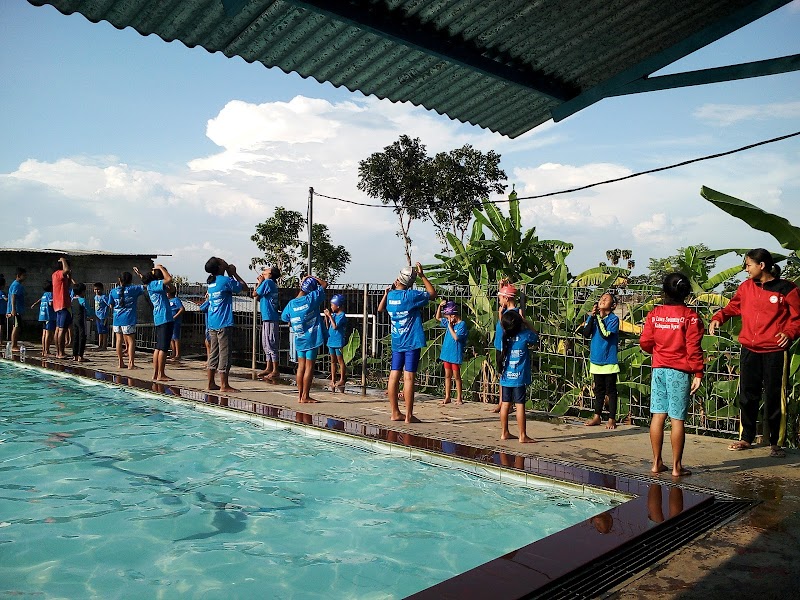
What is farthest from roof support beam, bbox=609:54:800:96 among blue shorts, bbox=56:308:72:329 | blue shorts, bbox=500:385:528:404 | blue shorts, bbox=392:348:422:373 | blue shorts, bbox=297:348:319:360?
blue shorts, bbox=56:308:72:329

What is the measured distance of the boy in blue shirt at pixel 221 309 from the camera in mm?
11211

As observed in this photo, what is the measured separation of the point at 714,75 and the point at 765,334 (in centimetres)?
431

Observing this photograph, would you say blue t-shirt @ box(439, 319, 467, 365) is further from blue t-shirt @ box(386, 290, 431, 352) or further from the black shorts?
the black shorts

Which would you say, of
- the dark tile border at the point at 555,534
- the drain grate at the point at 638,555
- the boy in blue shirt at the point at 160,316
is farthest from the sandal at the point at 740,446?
the boy in blue shirt at the point at 160,316

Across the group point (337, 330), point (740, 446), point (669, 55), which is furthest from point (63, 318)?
point (669, 55)

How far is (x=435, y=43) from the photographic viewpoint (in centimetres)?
413

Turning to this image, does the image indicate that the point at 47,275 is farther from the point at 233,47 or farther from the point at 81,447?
the point at 233,47

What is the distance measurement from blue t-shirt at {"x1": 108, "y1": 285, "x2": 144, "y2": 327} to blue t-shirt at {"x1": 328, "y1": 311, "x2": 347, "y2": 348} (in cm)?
466

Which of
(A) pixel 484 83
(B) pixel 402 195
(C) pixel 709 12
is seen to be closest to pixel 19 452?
(A) pixel 484 83

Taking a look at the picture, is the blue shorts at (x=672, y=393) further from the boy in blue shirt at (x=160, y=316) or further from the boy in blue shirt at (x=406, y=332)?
the boy in blue shirt at (x=160, y=316)

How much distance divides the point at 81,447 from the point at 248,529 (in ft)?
12.0

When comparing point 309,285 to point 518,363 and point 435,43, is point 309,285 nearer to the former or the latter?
point 518,363

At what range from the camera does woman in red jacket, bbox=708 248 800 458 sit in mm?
7262

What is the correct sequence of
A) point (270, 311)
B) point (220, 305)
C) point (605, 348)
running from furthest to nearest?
1. point (270, 311)
2. point (220, 305)
3. point (605, 348)
